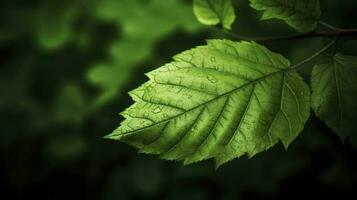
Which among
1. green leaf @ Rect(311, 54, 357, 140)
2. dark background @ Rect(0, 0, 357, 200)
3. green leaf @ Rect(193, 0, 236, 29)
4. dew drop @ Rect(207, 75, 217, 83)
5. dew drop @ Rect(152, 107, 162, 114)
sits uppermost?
green leaf @ Rect(193, 0, 236, 29)

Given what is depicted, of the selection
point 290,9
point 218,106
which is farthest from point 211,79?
point 290,9

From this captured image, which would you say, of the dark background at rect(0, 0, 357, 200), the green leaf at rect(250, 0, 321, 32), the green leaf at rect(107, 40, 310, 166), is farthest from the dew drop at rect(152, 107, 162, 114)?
the dark background at rect(0, 0, 357, 200)

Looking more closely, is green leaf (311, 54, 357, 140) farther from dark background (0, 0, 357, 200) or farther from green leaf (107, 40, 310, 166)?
dark background (0, 0, 357, 200)

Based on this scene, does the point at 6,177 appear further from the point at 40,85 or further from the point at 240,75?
A: the point at 240,75

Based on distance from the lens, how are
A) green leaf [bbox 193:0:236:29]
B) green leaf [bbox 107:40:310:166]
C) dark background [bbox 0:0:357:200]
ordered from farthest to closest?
dark background [bbox 0:0:357:200] → green leaf [bbox 193:0:236:29] → green leaf [bbox 107:40:310:166]

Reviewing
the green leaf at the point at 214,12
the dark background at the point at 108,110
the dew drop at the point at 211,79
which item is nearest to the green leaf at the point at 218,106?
the dew drop at the point at 211,79

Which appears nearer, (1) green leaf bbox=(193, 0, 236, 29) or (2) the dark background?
(1) green leaf bbox=(193, 0, 236, 29)
